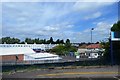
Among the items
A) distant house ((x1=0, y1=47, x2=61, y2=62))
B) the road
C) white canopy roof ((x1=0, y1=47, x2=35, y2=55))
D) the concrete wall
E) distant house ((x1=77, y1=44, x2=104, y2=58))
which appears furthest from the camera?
distant house ((x1=77, y1=44, x2=104, y2=58))

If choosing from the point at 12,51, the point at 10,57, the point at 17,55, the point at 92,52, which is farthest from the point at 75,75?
the point at 92,52

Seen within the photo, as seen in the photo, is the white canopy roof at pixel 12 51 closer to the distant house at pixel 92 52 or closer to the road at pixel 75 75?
the distant house at pixel 92 52

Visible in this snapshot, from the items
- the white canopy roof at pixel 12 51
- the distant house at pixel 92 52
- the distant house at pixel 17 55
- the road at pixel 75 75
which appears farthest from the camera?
the distant house at pixel 92 52

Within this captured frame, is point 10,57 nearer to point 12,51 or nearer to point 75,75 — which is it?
point 12,51

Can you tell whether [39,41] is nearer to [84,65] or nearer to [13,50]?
[13,50]

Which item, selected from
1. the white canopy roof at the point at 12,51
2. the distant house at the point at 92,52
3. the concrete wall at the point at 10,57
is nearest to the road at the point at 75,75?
the concrete wall at the point at 10,57

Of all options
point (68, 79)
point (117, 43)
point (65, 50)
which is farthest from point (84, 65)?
point (65, 50)

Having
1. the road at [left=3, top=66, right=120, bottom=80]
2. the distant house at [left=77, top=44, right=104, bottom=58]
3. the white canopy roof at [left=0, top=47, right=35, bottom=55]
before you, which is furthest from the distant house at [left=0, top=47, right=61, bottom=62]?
the road at [left=3, top=66, right=120, bottom=80]

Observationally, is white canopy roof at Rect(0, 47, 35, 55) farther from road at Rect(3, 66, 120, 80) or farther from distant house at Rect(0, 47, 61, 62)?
road at Rect(3, 66, 120, 80)

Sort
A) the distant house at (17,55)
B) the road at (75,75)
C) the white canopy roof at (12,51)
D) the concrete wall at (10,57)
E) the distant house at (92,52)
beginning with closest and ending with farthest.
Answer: the road at (75,75) < the concrete wall at (10,57) < the distant house at (17,55) < the white canopy roof at (12,51) < the distant house at (92,52)

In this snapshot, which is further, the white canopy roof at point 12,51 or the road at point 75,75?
the white canopy roof at point 12,51

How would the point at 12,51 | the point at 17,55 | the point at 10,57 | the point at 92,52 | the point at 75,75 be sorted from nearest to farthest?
1. the point at 75,75
2. the point at 10,57
3. the point at 17,55
4. the point at 12,51
5. the point at 92,52

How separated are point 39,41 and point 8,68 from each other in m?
144

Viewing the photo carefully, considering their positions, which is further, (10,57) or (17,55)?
(17,55)
